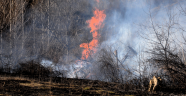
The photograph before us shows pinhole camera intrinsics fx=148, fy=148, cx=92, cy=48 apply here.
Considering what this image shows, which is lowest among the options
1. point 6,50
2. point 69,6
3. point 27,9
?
point 6,50

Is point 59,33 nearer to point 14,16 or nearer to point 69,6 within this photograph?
point 69,6

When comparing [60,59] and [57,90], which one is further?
[60,59]

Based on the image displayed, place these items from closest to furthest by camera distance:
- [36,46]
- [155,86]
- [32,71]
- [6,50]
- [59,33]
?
[155,86]
[32,71]
[6,50]
[36,46]
[59,33]

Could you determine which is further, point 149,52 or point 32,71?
point 32,71

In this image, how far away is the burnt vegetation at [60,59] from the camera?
→ 533 centimetres

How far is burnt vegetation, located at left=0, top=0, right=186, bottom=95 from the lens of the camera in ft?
17.5

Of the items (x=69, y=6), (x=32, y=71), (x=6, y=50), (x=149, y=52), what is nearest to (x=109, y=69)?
(x=149, y=52)

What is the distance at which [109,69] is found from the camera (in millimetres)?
8781

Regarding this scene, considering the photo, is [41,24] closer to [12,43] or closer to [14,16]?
[14,16]

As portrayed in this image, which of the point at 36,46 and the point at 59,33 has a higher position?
the point at 59,33

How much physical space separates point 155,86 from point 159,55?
158 centimetres

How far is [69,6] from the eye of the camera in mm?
18172

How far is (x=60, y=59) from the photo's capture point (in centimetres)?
1552

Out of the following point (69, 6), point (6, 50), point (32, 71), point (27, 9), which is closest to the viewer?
point (32, 71)
